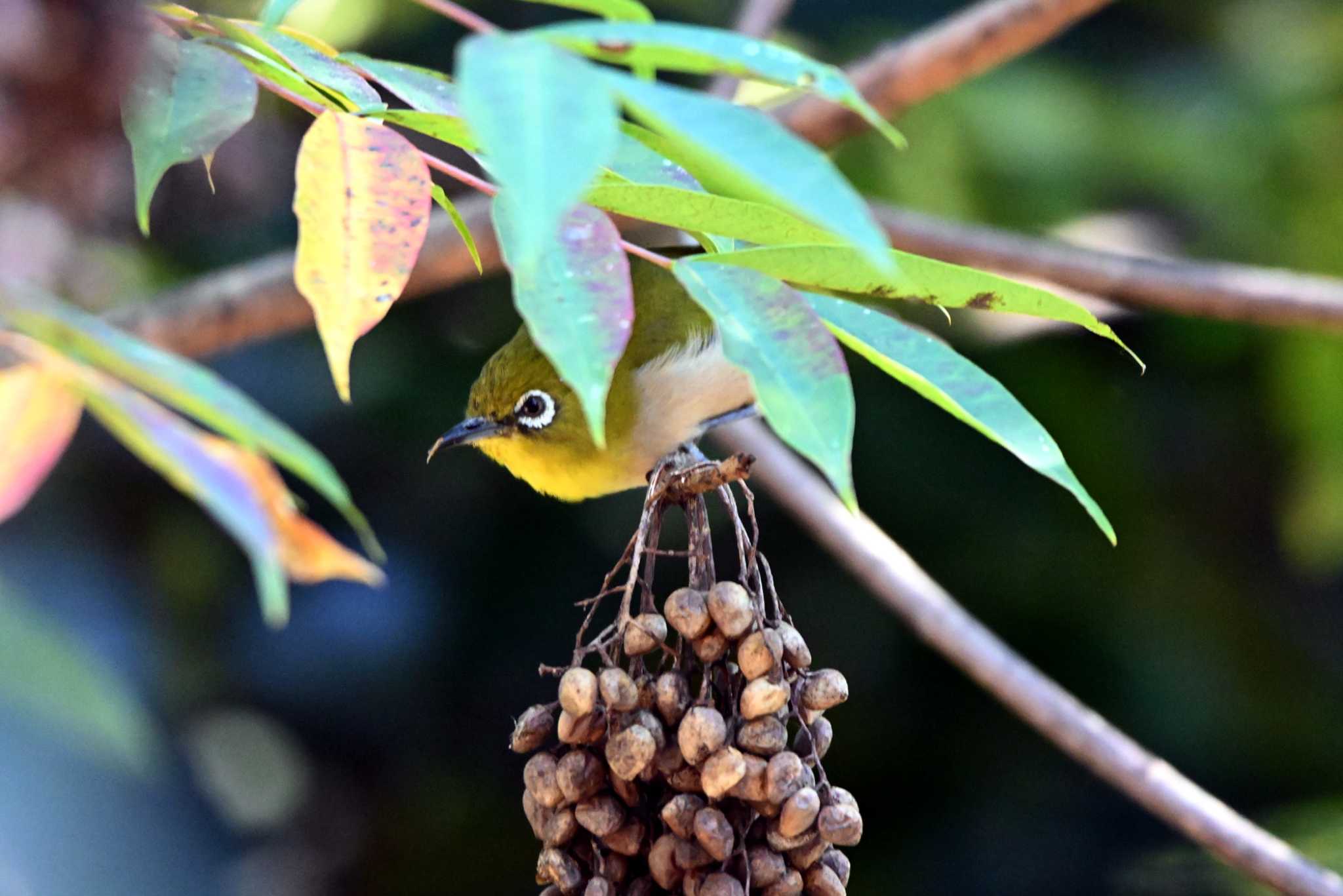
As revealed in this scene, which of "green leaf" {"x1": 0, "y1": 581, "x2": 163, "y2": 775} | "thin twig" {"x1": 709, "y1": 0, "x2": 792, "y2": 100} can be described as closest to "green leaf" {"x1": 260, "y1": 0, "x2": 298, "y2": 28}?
"green leaf" {"x1": 0, "y1": 581, "x2": 163, "y2": 775}

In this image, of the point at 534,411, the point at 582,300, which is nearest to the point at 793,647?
the point at 582,300

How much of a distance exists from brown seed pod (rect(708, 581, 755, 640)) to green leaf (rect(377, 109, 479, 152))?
0.46 meters

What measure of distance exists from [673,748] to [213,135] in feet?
2.24

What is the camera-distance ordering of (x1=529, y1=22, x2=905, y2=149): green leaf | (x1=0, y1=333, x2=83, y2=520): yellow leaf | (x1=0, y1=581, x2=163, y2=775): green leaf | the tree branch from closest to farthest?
(x1=529, y1=22, x2=905, y2=149): green leaf
(x1=0, y1=333, x2=83, y2=520): yellow leaf
(x1=0, y1=581, x2=163, y2=775): green leaf
the tree branch

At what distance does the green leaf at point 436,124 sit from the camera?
1.19 m

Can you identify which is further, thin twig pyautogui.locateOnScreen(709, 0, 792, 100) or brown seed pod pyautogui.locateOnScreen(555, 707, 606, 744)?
thin twig pyautogui.locateOnScreen(709, 0, 792, 100)

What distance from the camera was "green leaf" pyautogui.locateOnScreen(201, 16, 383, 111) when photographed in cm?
127

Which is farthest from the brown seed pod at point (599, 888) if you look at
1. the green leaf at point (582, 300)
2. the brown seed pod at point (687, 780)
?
the green leaf at point (582, 300)

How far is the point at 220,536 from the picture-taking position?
4.03 meters

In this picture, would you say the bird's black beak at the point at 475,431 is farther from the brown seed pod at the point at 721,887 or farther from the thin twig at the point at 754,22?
the brown seed pod at the point at 721,887

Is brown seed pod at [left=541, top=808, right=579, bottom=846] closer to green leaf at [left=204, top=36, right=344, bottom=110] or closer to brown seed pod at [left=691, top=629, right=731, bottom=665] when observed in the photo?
brown seed pod at [left=691, top=629, right=731, bottom=665]

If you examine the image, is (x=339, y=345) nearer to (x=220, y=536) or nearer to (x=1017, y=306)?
(x=1017, y=306)

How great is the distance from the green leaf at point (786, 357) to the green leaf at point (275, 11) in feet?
1.41

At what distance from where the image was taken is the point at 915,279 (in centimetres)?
124
